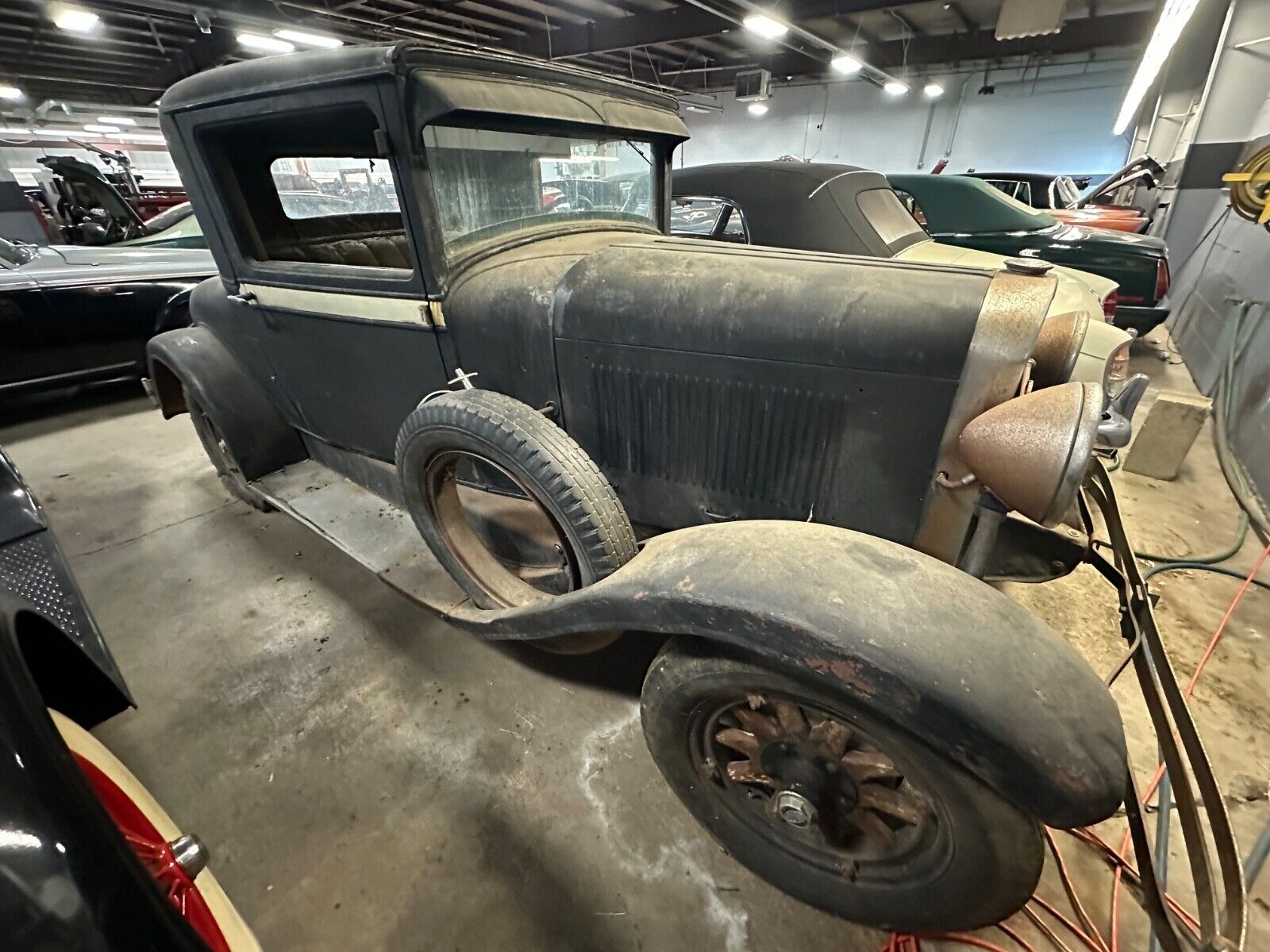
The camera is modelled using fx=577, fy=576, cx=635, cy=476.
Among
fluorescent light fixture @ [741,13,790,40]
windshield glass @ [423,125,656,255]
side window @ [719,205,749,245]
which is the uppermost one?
fluorescent light fixture @ [741,13,790,40]

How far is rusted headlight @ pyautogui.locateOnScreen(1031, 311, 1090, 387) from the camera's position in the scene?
61.2 inches

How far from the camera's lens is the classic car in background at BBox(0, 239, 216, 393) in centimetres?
453

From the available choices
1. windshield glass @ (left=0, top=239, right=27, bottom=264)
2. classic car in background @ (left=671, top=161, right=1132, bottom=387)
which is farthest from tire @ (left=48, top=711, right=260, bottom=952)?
windshield glass @ (left=0, top=239, right=27, bottom=264)

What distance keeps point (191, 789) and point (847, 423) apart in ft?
7.91

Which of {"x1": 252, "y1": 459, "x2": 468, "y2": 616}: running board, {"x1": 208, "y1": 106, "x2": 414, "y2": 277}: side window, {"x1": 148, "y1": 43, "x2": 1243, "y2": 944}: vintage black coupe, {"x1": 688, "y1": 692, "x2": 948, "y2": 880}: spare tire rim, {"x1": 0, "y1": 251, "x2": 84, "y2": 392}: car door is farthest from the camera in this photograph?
{"x1": 0, "y1": 251, "x2": 84, "y2": 392}: car door

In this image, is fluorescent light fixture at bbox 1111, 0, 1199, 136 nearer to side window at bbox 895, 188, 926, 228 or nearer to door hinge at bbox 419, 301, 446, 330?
side window at bbox 895, 188, 926, 228

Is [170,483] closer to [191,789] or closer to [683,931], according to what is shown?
[191,789]

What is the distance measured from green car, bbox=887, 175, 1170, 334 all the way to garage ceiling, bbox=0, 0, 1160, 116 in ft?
15.9

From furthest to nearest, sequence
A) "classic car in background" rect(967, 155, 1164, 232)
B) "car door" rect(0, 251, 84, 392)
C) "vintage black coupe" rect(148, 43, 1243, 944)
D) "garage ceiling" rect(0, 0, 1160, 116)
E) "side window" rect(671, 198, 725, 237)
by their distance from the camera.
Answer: "garage ceiling" rect(0, 0, 1160, 116) < "classic car in background" rect(967, 155, 1164, 232) < "side window" rect(671, 198, 725, 237) < "car door" rect(0, 251, 84, 392) < "vintage black coupe" rect(148, 43, 1243, 944)

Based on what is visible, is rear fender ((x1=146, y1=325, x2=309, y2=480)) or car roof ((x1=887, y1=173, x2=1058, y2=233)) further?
car roof ((x1=887, y1=173, x2=1058, y2=233))

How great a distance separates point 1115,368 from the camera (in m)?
2.71

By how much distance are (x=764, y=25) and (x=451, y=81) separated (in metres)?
9.85

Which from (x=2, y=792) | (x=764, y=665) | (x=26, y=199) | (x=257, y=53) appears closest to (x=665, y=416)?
(x=764, y=665)

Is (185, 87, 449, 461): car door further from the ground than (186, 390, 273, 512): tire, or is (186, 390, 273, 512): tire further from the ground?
(185, 87, 449, 461): car door
